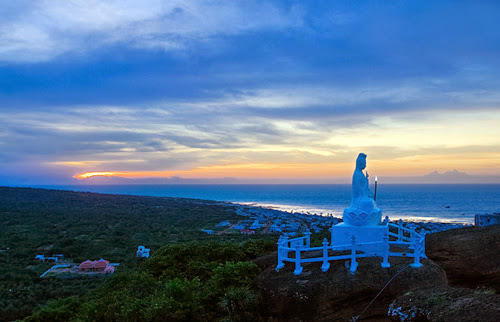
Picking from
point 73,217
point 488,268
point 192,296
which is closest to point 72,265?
point 192,296

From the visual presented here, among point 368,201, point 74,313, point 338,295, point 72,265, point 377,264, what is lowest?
point 72,265

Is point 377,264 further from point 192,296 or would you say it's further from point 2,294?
point 2,294

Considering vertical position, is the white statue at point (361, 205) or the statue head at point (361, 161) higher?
the statue head at point (361, 161)

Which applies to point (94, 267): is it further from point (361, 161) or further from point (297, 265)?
point (361, 161)

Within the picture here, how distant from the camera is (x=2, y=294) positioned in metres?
24.4

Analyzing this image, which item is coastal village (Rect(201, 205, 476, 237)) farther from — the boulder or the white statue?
the boulder

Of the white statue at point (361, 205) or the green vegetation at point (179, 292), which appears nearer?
the green vegetation at point (179, 292)

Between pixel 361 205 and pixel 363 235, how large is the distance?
100 centimetres

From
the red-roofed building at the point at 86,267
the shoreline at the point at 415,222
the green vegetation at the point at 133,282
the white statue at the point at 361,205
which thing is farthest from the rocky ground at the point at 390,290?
the red-roofed building at the point at 86,267

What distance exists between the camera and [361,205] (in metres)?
13.4

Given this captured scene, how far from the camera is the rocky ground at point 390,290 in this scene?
877 centimetres

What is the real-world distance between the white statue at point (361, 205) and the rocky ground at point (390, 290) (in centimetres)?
163

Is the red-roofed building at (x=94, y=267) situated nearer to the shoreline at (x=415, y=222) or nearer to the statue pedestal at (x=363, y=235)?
the shoreline at (x=415, y=222)

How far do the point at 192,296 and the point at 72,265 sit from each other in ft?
83.6
